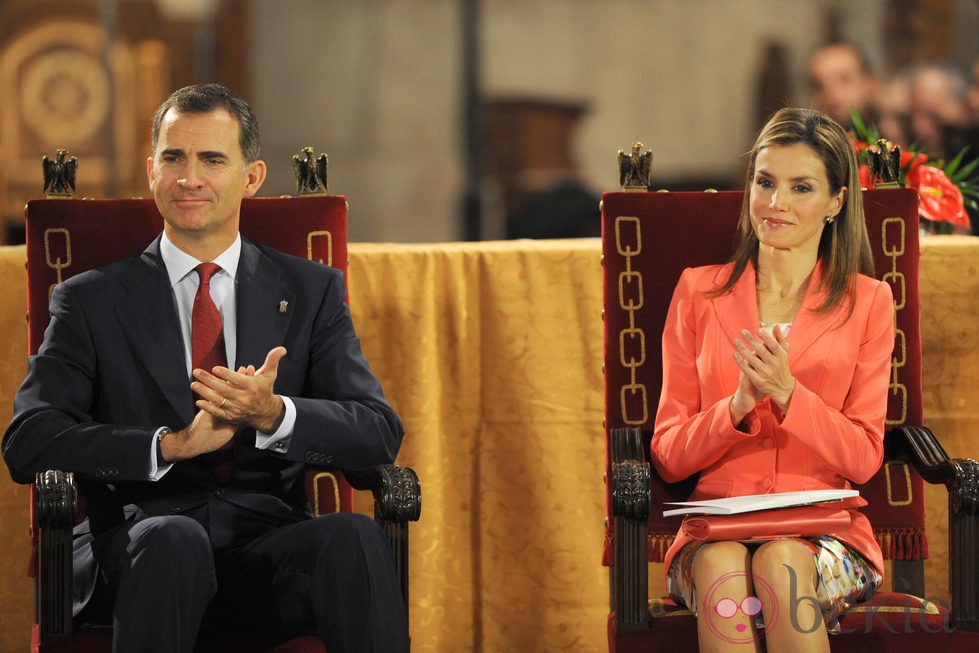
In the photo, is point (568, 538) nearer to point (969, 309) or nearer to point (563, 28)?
point (969, 309)

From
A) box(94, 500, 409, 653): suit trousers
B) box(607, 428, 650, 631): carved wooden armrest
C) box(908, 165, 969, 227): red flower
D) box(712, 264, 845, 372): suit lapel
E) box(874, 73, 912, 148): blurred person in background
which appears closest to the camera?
box(94, 500, 409, 653): suit trousers

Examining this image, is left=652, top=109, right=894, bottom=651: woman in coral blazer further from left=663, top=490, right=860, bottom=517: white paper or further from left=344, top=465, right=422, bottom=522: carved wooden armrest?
left=344, top=465, right=422, bottom=522: carved wooden armrest

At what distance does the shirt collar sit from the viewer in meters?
2.52

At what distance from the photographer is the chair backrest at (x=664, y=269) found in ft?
9.00

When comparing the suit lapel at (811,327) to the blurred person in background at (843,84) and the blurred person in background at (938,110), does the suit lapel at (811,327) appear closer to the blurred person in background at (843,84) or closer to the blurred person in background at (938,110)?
the blurred person in background at (938,110)

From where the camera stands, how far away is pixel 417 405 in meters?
3.08

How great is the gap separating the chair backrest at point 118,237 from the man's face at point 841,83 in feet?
8.75

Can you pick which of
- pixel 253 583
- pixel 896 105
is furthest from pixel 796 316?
pixel 896 105

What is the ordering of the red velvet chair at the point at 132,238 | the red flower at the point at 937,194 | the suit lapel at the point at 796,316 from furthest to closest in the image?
1. the red flower at the point at 937,194
2. the red velvet chair at the point at 132,238
3. the suit lapel at the point at 796,316

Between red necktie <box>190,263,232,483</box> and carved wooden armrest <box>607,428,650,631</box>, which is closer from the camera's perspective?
carved wooden armrest <box>607,428,650,631</box>

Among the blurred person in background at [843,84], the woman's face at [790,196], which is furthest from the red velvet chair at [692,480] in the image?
the blurred person in background at [843,84]

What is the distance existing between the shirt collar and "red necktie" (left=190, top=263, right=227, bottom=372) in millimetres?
27

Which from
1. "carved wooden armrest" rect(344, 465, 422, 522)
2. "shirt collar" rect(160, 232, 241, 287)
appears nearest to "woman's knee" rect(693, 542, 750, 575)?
"carved wooden armrest" rect(344, 465, 422, 522)

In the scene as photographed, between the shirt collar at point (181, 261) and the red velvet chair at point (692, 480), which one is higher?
the shirt collar at point (181, 261)
